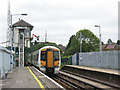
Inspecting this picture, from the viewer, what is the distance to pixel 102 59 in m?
29.4

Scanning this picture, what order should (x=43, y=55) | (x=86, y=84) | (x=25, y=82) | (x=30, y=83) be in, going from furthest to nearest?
(x=43, y=55) < (x=86, y=84) < (x=25, y=82) < (x=30, y=83)

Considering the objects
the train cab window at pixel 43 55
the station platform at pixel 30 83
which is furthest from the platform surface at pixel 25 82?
the train cab window at pixel 43 55

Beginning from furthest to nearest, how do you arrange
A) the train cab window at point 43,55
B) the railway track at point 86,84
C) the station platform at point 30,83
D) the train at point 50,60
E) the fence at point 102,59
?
1. the fence at point 102,59
2. the train cab window at point 43,55
3. the train at point 50,60
4. the railway track at point 86,84
5. the station platform at point 30,83

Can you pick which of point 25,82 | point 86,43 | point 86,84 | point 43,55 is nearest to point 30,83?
point 25,82

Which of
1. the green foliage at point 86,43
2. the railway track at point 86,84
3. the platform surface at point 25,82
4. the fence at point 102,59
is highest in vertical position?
the green foliage at point 86,43

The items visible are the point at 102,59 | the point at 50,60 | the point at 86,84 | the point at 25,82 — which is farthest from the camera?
the point at 102,59

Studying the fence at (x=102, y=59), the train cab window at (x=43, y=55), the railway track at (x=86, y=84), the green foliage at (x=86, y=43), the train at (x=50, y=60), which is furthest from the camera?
the green foliage at (x=86, y=43)

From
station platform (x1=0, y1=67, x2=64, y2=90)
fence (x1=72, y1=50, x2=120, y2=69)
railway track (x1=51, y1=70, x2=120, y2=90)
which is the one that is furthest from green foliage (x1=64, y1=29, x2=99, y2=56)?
station platform (x1=0, y1=67, x2=64, y2=90)

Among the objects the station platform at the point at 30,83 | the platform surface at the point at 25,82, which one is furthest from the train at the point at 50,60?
the platform surface at the point at 25,82

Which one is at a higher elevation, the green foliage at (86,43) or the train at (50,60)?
the green foliage at (86,43)

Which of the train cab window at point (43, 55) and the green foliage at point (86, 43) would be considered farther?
the green foliage at point (86, 43)

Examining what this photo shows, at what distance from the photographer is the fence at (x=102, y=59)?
25109 mm

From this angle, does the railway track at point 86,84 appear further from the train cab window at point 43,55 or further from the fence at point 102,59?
the fence at point 102,59

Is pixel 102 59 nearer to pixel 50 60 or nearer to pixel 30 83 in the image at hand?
pixel 50 60
